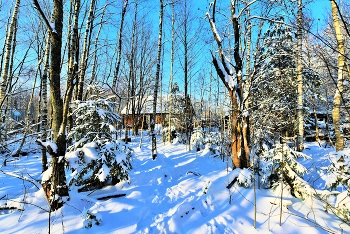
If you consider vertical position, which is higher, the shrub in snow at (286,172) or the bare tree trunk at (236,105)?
the bare tree trunk at (236,105)

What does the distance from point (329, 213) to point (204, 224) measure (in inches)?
86.7

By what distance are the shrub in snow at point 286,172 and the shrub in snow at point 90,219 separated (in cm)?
340

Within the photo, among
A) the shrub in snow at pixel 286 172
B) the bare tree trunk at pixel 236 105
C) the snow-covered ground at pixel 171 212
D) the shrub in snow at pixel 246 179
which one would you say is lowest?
the snow-covered ground at pixel 171 212

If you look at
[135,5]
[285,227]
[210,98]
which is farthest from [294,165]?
[210,98]

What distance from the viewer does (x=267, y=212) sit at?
3.66 m

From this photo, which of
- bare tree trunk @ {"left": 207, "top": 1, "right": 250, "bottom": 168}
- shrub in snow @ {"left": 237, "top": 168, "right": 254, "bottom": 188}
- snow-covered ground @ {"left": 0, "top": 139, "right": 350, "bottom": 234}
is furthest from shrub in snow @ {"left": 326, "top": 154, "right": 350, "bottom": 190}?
bare tree trunk @ {"left": 207, "top": 1, "right": 250, "bottom": 168}

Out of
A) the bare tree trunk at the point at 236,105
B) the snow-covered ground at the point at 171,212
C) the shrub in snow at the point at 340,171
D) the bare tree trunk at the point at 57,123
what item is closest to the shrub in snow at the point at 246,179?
the snow-covered ground at the point at 171,212

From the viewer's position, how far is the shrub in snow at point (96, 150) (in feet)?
15.6

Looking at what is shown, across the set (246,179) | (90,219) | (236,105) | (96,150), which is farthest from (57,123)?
(236,105)

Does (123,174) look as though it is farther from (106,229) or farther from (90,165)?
(106,229)

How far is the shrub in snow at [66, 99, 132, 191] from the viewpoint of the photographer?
4.77 m

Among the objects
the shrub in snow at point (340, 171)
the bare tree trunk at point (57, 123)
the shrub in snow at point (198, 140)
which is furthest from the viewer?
the shrub in snow at point (198, 140)

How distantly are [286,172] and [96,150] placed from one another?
4.45 meters

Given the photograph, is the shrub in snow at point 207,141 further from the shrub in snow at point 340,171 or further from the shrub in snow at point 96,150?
the shrub in snow at point 340,171
